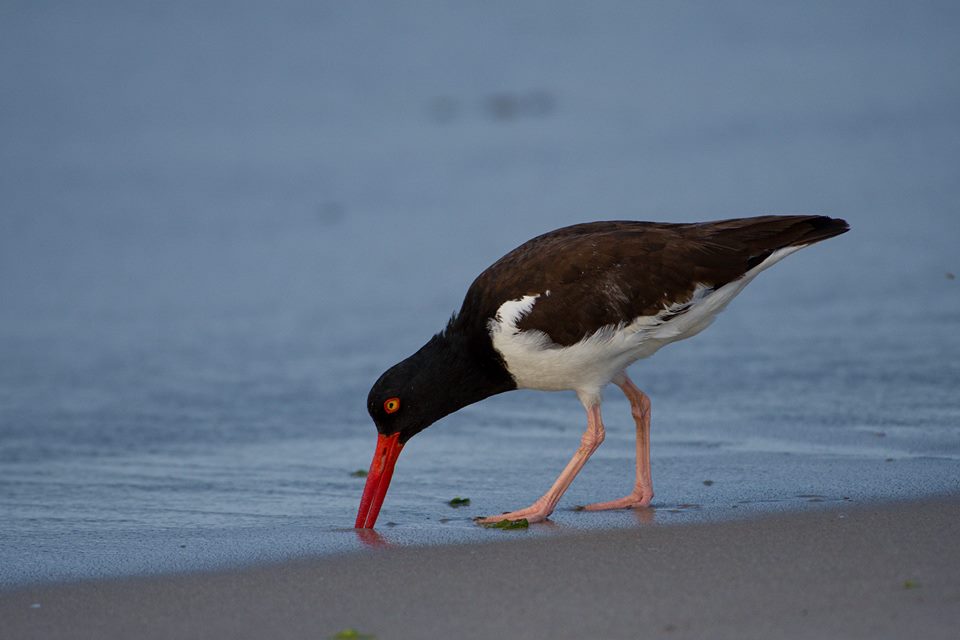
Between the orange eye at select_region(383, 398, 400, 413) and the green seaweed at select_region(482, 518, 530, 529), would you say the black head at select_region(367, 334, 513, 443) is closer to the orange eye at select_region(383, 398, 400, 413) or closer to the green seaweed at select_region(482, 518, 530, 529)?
the orange eye at select_region(383, 398, 400, 413)

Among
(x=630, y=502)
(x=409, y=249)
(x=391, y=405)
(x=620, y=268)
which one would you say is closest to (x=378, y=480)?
(x=391, y=405)

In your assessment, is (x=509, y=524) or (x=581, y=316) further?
(x=581, y=316)

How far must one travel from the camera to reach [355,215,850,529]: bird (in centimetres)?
669

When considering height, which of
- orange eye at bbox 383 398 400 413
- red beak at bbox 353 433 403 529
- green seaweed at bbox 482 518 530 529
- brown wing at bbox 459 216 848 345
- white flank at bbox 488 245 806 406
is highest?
brown wing at bbox 459 216 848 345

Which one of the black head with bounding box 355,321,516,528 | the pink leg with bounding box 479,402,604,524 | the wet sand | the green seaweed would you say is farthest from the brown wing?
the wet sand

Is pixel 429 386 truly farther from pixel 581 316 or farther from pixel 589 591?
pixel 589 591

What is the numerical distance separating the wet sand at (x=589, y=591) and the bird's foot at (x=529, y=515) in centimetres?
46

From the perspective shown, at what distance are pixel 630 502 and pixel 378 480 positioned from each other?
1.26 meters

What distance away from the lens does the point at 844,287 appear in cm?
1092

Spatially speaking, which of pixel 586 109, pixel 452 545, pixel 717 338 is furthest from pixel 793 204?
pixel 452 545

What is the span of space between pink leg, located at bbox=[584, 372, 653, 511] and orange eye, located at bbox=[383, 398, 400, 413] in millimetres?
1098

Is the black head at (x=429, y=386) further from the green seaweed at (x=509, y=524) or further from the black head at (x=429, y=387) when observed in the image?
the green seaweed at (x=509, y=524)

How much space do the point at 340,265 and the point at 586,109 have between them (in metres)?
7.28

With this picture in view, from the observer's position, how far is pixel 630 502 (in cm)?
656
